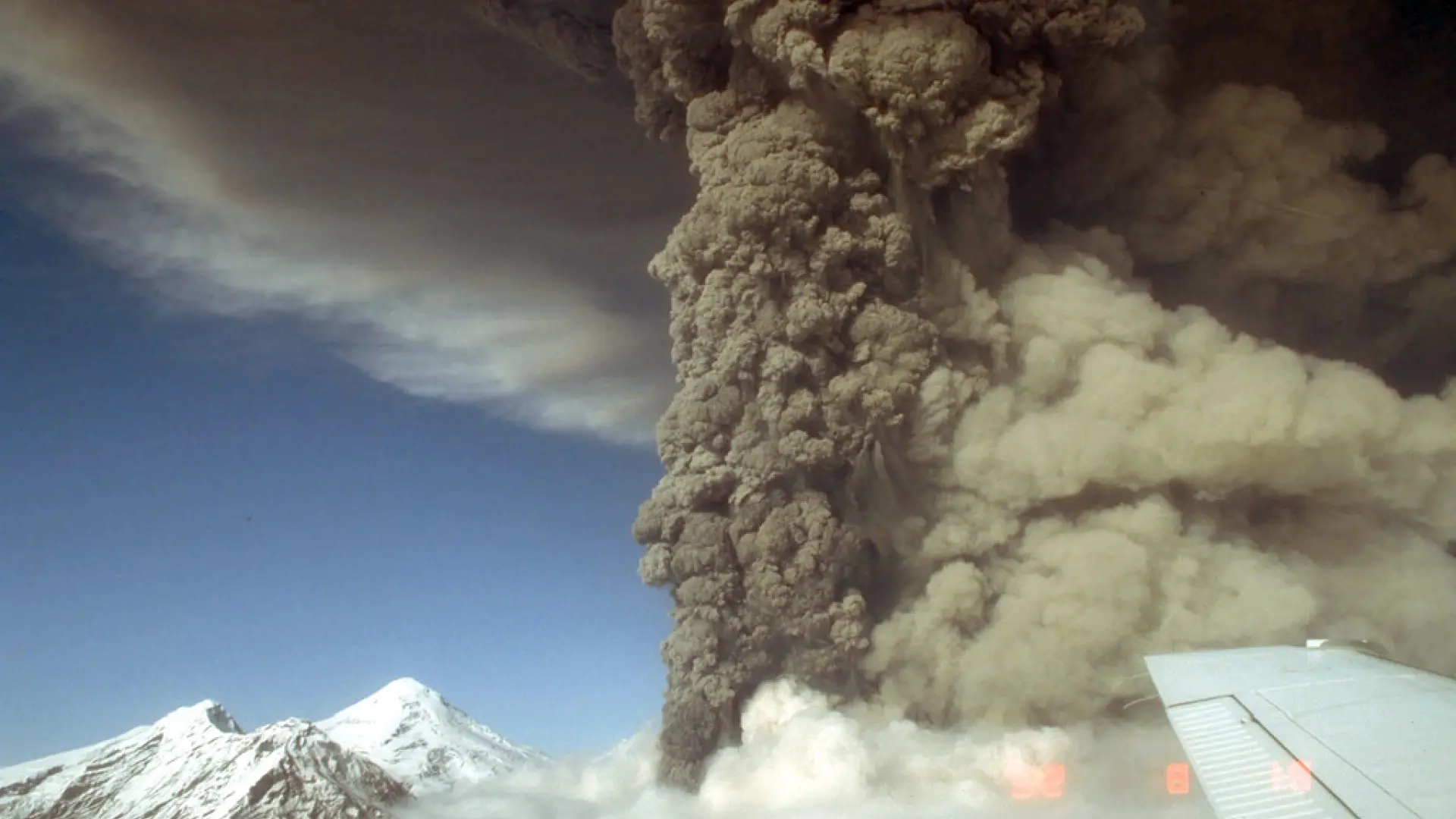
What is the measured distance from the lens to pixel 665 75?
16281 millimetres

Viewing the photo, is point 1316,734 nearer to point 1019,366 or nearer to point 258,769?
point 1019,366

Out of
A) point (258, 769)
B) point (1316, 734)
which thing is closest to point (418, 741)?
point (258, 769)

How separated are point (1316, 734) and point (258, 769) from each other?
26.4 m

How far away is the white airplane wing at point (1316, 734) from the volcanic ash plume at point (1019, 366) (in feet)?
20.6

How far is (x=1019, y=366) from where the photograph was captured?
52.1 ft

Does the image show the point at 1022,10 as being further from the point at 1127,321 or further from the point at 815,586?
the point at 815,586

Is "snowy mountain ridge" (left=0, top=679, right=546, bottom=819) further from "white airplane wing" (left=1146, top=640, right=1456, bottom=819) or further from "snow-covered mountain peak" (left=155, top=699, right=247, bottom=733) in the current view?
"white airplane wing" (left=1146, top=640, right=1456, bottom=819)

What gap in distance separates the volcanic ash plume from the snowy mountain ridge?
13.6 meters

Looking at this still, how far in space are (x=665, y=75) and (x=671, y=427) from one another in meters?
5.78

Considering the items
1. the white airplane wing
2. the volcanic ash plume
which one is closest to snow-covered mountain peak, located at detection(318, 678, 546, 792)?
the volcanic ash plume

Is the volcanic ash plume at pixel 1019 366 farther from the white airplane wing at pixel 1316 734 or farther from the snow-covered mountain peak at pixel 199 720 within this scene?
the snow-covered mountain peak at pixel 199 720

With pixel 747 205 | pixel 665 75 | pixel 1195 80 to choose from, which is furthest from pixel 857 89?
pixel 1195 80

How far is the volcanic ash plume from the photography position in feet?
46.1

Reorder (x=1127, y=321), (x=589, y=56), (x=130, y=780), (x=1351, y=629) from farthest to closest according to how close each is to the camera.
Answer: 1. (x=130, y=780)
2. (x=589, y=56)
3. (x=1127, y=321)
4. (x=1351, y=629)
